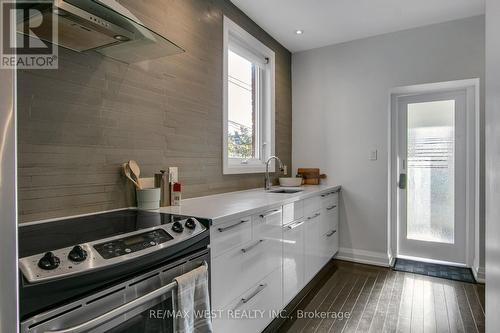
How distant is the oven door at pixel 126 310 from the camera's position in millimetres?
744

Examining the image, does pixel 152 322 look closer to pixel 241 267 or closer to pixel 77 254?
pixel 77 254

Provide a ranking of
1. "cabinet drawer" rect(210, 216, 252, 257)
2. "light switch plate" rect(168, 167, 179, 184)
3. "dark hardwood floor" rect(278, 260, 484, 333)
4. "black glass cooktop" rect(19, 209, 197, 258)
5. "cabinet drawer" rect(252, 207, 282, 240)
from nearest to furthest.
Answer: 1. "black glass cooktop" rect(19, 209, 197, 258)
2. "cabinet drawer" rect(210, 216, 252, 257)
3. "cabinet drawer" rect(252, 207, 282, 240)
4. "light switch plate" rect(168, 167, 179, 184)
5. "dark hardwood floor" rect(278, 260, 484, 333)

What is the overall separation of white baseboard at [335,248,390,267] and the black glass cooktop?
102 inches

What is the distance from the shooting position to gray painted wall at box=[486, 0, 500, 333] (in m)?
1.05

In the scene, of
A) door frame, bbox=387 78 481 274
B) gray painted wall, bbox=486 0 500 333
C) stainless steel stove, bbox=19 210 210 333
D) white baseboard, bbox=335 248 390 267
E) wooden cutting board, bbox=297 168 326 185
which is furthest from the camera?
wooden cutting board, bbox=297 168 326 185

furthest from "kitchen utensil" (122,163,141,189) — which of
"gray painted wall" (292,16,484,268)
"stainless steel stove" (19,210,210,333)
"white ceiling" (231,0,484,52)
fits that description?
"gray painted wall" (292,16,484,268)

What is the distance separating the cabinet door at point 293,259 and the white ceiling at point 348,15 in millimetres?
1935

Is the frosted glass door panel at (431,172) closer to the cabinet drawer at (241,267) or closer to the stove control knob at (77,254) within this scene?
the cabinet drawer at (241,267)

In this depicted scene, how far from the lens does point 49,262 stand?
748 millimetres

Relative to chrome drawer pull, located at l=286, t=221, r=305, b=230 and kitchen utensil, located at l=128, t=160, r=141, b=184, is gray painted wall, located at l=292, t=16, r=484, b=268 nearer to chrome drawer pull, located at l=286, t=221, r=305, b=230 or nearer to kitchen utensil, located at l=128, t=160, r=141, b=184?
chrome drawer pull, located at l=286, t=221, r=305, b=230

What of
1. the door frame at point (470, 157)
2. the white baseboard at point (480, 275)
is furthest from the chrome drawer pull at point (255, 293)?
the white baseboard at point (480, 275)

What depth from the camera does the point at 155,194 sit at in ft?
5.19

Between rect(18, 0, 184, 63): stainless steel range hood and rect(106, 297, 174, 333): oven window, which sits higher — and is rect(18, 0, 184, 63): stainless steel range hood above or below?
above

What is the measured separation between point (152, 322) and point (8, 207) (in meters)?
0.71
